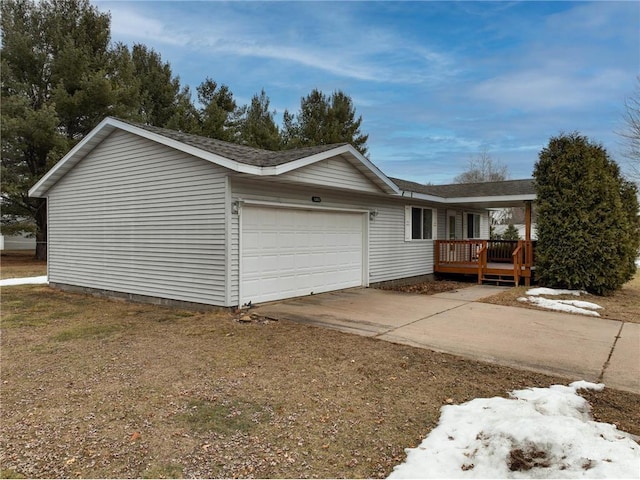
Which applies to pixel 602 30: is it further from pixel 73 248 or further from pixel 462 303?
pixel 73 248

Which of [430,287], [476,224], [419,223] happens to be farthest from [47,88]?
[476,224]

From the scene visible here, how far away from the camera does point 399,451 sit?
125 inches

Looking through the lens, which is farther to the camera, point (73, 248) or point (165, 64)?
point (165, 64)

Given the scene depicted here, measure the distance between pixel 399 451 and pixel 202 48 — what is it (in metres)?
11.3

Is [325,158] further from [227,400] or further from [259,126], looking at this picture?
[259,126]

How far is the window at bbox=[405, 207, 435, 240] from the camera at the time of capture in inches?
541

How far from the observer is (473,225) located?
60.6 ft

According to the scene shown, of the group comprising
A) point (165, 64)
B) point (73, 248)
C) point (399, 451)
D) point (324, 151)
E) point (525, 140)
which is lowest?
point (399, 451)

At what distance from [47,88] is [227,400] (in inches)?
882

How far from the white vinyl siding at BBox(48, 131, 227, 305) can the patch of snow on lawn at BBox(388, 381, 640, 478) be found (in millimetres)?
5450

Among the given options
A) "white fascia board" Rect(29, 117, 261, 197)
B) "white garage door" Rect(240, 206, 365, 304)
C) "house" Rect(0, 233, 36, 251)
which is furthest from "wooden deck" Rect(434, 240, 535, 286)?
"house" Rect(0, 233, 36, 251)

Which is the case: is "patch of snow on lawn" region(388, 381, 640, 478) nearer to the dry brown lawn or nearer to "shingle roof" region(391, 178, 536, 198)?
the dry brown lawn

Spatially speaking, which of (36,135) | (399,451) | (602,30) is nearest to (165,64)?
(36,135)

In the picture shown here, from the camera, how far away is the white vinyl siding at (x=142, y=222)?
323 inches
